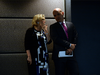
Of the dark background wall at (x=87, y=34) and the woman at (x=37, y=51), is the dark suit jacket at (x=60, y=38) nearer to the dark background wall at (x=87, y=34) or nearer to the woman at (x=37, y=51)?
the woman at (x=37, y=51)

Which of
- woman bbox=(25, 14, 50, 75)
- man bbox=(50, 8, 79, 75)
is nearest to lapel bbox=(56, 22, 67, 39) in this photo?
man bbox=(50, 8, 79, 75)

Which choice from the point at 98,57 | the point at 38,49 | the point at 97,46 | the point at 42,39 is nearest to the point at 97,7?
the point at 97,46

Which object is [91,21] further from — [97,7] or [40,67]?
[40,67]

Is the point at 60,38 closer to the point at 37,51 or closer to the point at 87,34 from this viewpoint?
Result: the point at 37,51

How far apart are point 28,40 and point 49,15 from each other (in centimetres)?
78

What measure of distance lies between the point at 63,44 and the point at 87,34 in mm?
577

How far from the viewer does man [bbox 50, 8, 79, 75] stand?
4.84 ft

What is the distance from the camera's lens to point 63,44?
4.79 ft

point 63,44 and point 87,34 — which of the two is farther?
point 87,34

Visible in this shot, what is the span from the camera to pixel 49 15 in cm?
212

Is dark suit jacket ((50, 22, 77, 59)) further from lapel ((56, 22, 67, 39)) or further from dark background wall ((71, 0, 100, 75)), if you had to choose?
dark background wall ((71, 0, 100, 75))

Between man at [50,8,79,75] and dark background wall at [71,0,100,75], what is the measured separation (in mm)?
330

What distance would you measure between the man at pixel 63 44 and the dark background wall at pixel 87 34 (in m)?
0.33

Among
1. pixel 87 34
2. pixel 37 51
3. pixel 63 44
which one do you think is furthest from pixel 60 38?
pixel 87 34
